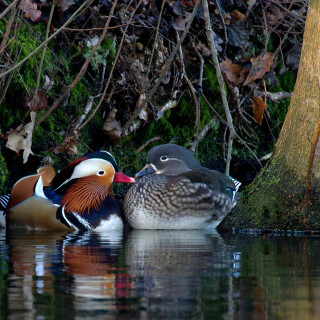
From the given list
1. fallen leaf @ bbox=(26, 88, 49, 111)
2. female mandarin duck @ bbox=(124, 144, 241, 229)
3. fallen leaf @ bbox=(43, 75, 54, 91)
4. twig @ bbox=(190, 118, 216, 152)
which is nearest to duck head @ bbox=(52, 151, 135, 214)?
female mandarin duck @ bbox=(124, 144, 241, 229)

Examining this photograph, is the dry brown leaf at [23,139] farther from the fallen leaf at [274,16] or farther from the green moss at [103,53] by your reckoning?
the fallen leaf at [274,16]

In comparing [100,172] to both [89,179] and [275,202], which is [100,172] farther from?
[275,202]

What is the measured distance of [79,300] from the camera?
2467mm

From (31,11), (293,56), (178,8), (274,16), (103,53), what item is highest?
(274,16)

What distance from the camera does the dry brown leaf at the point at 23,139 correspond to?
239 inches

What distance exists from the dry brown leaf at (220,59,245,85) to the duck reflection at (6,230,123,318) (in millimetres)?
3497

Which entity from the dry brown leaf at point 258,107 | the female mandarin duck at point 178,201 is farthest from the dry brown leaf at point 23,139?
the dry brown leaf at point 258,107

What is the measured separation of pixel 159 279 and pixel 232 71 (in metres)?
5.36

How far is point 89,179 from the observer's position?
6.12 meters

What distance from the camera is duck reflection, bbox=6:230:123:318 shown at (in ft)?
8.09

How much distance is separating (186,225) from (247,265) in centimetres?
249

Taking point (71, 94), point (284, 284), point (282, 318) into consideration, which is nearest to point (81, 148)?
point (71, 94)

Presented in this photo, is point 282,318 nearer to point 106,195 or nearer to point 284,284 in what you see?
point 284,284

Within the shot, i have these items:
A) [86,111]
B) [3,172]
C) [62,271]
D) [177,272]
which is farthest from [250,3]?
[62,271]
